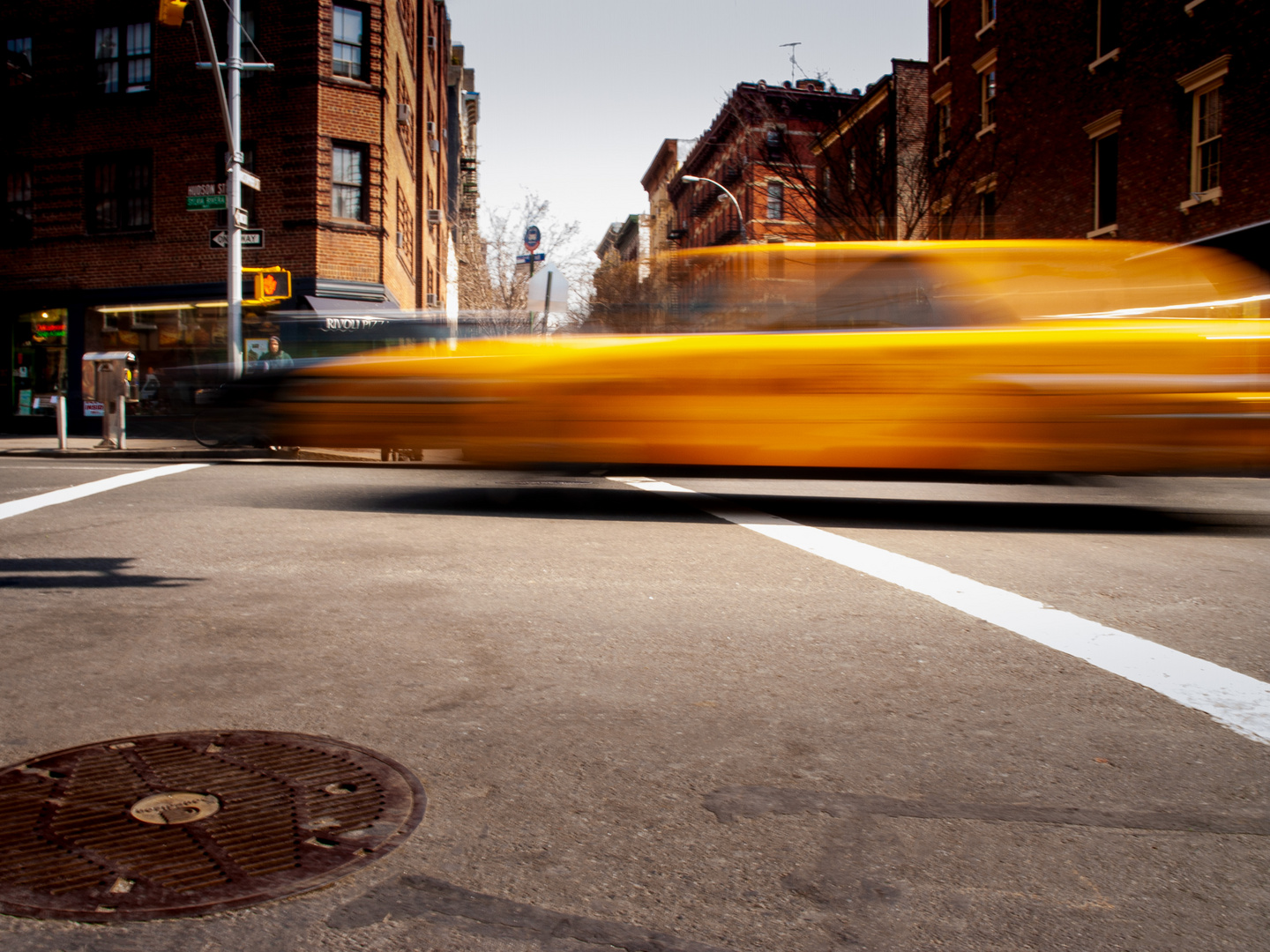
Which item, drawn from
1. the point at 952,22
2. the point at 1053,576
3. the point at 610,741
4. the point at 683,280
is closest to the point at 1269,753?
the point at 610,741

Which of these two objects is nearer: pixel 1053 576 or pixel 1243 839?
pixel 1243 839

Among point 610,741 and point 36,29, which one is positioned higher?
point 36,29

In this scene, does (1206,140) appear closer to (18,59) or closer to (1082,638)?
(1082,638)

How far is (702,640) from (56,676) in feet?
7.08

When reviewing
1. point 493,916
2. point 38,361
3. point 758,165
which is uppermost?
point 758,165

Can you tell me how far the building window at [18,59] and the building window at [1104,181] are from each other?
77.6 feet

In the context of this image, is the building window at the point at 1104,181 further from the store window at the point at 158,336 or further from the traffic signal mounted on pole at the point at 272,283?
the store window at the point at 158,336

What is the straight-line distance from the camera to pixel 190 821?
94.2 inches

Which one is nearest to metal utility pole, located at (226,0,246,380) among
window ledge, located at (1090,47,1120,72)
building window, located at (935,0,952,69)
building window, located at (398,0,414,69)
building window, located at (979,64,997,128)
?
building window, located at (398,0,414,69)

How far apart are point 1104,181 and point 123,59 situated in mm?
21311

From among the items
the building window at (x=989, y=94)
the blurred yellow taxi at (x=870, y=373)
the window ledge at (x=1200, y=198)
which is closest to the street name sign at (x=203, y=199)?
the blurred yellow taxi at (x=870, y=373)

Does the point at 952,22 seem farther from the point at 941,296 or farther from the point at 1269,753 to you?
the point at 1269,753

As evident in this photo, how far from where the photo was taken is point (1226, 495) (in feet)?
29.5

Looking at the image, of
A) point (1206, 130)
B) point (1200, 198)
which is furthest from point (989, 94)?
point (1200, 198)
